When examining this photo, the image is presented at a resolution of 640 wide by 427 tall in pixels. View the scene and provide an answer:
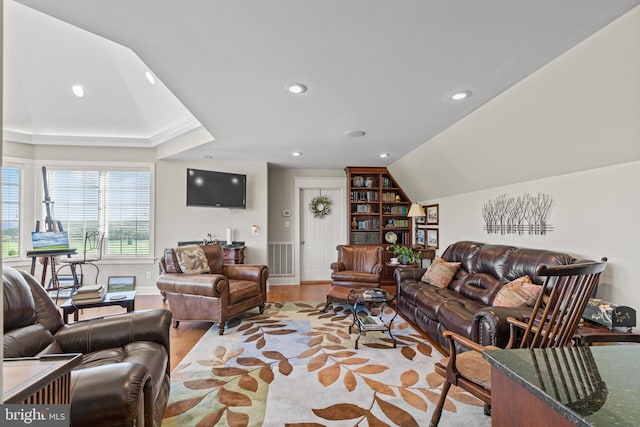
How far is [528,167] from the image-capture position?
3.00 meters

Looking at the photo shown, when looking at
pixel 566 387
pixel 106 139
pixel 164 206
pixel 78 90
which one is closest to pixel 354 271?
pixel 164 206

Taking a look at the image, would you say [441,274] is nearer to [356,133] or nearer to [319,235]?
[356,133]

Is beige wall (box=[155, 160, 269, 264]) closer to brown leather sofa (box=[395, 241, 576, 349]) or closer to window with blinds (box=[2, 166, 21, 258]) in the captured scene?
window with blinds (box=[2, 166, 21, 258])

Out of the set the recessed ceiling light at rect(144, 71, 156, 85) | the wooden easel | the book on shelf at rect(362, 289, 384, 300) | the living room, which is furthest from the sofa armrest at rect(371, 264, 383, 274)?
the wooden easel

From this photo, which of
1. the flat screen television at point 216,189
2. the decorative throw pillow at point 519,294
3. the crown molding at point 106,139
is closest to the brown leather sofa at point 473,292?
the decorative throw pillow at point 519,294

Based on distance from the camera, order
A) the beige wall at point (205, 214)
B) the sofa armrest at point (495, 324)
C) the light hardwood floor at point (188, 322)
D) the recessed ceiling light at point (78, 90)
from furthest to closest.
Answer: the beige wall at point (205, 214), the recessed ceiling light at point (78, 90), the light hardwood floor at point (188, 322), the sofa armrest at point (495, 324)

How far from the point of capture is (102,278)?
475cm

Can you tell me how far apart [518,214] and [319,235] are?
3598mm

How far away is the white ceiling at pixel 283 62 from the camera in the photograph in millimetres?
1562

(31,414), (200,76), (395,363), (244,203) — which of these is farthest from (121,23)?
(244,203)

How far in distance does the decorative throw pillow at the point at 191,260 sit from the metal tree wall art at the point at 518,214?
3708 millimetres

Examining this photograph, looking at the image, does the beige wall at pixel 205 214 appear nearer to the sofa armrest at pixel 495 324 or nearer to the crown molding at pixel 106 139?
the crown molding at pixel 106 139

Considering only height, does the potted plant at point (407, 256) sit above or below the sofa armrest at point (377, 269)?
above

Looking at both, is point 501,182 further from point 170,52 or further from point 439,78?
point 170,52
